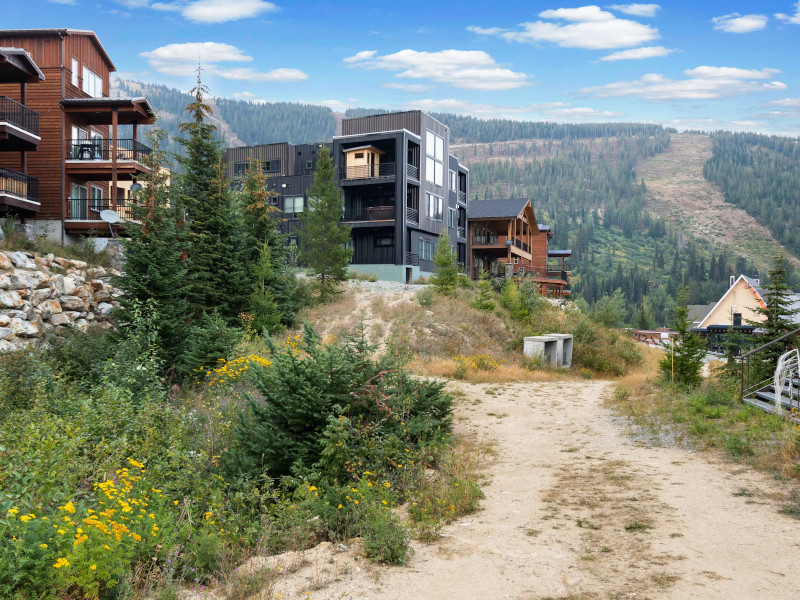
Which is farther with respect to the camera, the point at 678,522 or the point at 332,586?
the point at 678,522

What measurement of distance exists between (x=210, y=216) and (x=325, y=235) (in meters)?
10.9

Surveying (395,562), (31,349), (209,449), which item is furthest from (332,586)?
(31,349)

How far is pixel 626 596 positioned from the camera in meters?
5.18

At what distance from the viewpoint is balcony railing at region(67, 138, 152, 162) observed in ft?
88.6

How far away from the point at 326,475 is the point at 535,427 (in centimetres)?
652

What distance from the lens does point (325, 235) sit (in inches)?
1291

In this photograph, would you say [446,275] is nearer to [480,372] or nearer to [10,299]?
[480,372]

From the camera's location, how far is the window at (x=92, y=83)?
30016 millimetres

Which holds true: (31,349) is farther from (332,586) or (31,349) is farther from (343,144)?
(343,144)

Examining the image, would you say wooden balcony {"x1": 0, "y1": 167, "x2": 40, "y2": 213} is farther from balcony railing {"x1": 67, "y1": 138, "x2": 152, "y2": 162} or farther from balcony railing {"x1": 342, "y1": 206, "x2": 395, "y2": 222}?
balcony railing {"x1": 342, "y1": 206, "x2": 395, "y2": 222}

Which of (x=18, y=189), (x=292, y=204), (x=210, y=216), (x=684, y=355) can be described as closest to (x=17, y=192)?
(x=18, y=189)

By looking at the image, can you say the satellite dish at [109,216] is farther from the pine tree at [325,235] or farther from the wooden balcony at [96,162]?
the pine tree at [325,235]

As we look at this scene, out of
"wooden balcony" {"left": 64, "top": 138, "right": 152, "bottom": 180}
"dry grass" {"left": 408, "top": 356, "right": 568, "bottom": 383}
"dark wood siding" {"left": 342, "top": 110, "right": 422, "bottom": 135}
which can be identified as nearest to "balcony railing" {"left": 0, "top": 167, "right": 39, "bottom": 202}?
"wooden balcony" {"left": 64, "top": 138, "right": 152, "bottom": 180}

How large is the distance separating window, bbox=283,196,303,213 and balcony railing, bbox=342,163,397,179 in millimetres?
6203
